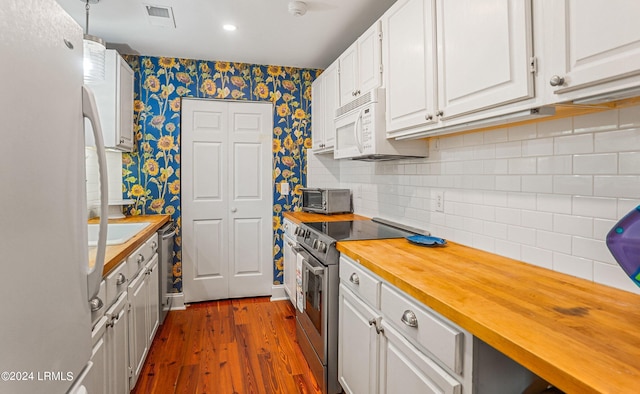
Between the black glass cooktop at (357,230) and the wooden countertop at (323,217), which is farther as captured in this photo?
the wooden countertop at (323,217)

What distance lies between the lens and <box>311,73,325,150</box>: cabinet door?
10.9 feet

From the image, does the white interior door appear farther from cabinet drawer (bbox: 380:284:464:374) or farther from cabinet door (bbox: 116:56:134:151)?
cabinet drawer (bbox: 380:284:464:374)

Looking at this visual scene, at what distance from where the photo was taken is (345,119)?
8.29 ft

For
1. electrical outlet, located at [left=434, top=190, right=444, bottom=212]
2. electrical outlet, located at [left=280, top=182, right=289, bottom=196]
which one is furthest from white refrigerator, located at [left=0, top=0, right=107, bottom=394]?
electrical outlet, located at [left=280, top=182, right=289, bottom=196]

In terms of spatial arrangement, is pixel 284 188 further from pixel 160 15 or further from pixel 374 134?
pixel 160 15

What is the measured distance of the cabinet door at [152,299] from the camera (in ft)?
7.85

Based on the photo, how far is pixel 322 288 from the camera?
2.02 meters

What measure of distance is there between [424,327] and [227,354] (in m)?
1.86

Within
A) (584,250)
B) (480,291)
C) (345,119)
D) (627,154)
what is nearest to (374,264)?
(480,291)

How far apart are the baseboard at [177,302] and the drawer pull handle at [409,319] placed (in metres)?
2.79

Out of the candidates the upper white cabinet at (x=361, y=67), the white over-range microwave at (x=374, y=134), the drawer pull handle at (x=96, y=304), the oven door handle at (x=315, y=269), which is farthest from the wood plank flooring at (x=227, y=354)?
the upper white cabinet at (x=361, y=67)

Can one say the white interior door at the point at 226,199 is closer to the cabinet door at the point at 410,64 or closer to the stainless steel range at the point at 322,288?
the stainless steel range at the point at 322,288

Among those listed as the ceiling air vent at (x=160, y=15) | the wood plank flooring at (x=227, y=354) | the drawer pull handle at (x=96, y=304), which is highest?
the ceiling air vent at (x=160, y=15)

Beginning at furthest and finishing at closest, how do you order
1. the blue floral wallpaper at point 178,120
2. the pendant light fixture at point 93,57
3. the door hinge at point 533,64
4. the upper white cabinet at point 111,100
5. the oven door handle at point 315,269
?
1. the blue floral wallpaper at point 178,120
2. the upper white cabinet at point 111,100
3. the oven door handle at point 315,269
4. the pendant light fixture at point 93,57
5. the door hinge at point 533,64
